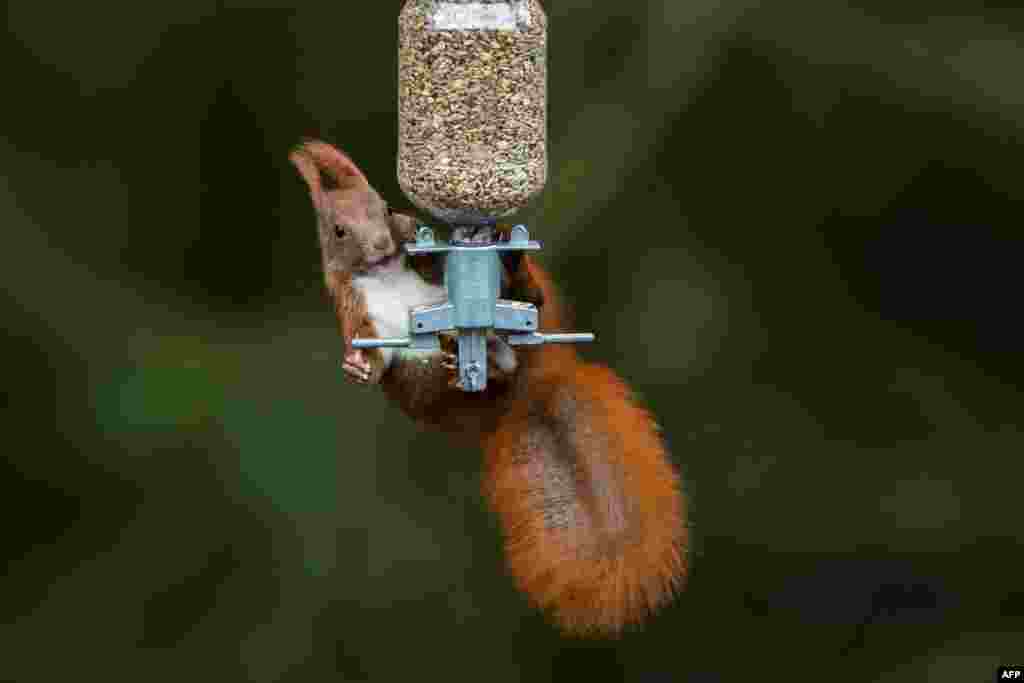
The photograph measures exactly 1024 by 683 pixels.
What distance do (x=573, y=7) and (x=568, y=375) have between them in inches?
31.2

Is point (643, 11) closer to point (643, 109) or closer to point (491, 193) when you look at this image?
point (643, 109)

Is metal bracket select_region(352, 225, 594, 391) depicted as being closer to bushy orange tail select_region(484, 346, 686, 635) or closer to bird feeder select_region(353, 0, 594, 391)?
bird feeder select_region(353, 0, 594, 391)

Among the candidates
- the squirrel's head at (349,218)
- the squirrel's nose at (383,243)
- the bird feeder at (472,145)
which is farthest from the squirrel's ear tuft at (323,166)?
the bird feeder at (472,145)

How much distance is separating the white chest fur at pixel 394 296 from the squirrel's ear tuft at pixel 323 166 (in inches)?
7.1

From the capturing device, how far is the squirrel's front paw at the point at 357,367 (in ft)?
8.13

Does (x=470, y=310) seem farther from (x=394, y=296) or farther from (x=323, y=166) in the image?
(x=323, y=166)

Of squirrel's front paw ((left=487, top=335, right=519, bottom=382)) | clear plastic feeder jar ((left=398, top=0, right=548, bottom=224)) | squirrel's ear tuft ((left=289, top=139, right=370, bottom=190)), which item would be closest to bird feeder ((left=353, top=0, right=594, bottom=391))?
clear plastic feeder jar ((left=398, top=0, right=548, bottom=224))

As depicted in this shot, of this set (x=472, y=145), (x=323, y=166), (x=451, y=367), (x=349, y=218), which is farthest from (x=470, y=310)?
(x=323, y=166)

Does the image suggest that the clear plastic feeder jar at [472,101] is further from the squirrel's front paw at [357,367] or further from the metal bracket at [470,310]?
the squirrel's front paw at [357,367]

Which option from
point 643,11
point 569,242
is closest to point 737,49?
point 643,11

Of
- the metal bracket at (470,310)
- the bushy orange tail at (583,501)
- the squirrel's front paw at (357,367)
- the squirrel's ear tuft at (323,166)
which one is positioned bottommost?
the bushy orange tail at (583,501)

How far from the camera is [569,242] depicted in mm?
3006

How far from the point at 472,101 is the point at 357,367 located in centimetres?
50

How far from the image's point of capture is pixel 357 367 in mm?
2477
